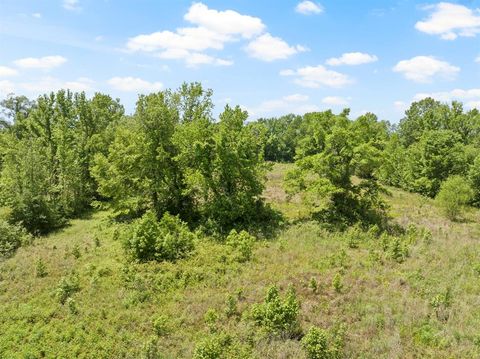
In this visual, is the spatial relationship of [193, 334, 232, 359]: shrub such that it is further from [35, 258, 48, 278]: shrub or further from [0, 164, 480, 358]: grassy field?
[35, 258, 48, 278]: shrub

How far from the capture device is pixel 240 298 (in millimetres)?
17109

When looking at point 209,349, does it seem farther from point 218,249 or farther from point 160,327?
point 218,249

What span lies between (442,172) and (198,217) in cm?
3002

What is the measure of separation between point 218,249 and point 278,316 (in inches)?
307

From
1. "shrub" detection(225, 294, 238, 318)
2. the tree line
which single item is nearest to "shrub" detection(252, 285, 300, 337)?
"shrub" detection(225, 294, 238, 318)

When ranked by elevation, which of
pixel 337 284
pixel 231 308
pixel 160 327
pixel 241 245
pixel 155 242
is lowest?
pixel 160 327

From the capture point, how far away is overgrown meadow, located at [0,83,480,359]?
1461 cm

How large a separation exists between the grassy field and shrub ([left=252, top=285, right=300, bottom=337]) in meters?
0.35

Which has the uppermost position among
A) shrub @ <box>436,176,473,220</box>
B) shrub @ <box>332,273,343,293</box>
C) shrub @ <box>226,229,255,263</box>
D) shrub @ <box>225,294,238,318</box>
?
shrub @ <box>436,176,473,220</box>

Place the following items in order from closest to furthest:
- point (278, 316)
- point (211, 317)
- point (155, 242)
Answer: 1. point (278, 316)
2. point (211, 317)
3. point (155, 242)

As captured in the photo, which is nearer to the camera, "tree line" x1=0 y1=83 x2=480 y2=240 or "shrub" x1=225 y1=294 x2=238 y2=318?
"shrub" x1=225 y1=294 x2=238 y2=318

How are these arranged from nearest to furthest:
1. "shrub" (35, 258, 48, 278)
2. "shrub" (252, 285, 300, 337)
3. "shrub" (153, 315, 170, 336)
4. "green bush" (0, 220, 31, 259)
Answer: "shrub" (252, 285, 300, 337) < "shrub" (153, 315, 170, 336) < "shrub" (35, 258, 48, 278) < "green bush" (0, 220, 31, 259)

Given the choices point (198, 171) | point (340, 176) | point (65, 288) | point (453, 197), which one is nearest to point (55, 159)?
point (198, 171)

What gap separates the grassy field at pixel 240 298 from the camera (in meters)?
14.1
